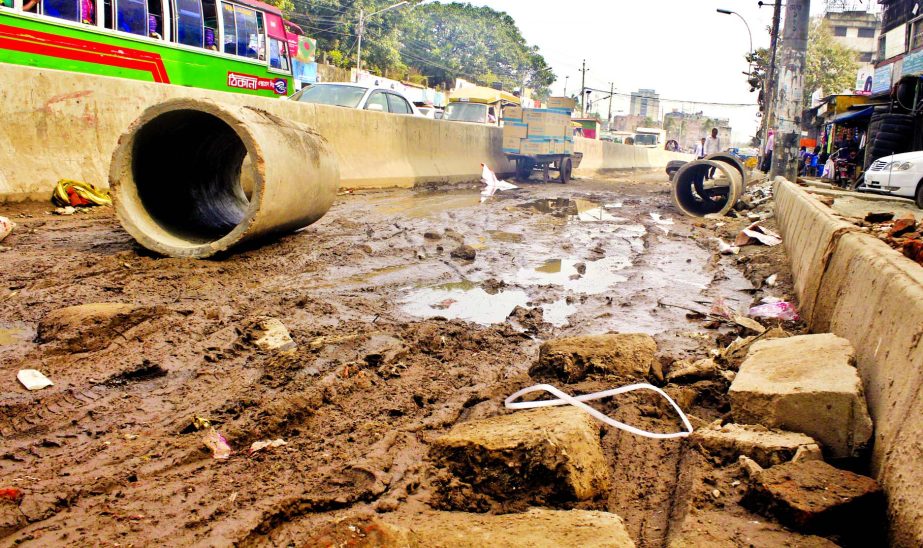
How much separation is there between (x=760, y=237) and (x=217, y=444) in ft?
25.1

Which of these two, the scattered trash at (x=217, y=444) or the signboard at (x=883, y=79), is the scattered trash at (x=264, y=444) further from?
the signboard at (x=883, y=79)

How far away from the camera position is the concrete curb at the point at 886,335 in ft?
6.29

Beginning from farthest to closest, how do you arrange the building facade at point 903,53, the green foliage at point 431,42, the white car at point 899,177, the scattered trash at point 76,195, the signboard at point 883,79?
the green foliage at point 431,42 → the signboard at point 883,79 → the building facade at point 903,53 → the white car at point 899,177 → the scattered trash at point 76,195

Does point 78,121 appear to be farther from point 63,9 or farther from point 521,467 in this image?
point 521,467

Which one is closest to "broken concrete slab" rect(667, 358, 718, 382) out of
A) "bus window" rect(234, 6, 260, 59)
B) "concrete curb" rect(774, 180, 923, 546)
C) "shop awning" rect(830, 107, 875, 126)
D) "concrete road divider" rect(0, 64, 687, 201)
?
"concrete curb" rect(774, 180, 923, 546)

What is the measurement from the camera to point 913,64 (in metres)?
21.1

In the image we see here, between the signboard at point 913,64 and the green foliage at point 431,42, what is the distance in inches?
1262

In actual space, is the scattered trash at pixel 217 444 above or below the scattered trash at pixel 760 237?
below

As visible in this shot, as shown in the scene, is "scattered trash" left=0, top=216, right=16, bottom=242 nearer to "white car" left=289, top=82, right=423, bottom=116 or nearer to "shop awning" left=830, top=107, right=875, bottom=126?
"white car" left=289, top=82, right=423, bottom=116

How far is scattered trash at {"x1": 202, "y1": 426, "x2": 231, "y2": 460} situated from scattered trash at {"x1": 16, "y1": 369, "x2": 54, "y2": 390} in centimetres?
98

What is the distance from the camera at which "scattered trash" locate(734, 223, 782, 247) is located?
8238 mm

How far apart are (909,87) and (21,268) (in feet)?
66.1

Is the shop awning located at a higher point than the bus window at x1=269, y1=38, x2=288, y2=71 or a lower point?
lower

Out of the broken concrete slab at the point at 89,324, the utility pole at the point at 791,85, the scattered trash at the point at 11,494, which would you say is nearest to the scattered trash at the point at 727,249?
the broken concrete slab at the point at 89,324
